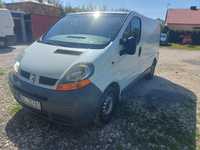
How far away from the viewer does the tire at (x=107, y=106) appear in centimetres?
321

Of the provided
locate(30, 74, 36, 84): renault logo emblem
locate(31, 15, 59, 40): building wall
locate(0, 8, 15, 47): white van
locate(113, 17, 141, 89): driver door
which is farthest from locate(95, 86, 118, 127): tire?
locate(31, 15, 59, 40): building wall

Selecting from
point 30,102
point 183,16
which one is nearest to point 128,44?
point 30,102

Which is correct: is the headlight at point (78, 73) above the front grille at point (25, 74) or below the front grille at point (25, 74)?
above

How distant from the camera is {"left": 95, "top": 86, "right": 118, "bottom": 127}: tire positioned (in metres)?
3.21

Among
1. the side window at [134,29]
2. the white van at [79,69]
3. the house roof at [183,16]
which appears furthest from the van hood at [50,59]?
the house roof at [183,16]

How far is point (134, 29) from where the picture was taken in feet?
13.6

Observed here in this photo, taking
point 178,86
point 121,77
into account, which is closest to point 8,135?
point 121,77

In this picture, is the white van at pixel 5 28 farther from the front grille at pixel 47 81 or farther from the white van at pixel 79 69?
the front grille at pixel 47 81

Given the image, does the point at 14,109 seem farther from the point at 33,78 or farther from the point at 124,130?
the point at 124,130

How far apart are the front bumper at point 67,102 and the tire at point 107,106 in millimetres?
318

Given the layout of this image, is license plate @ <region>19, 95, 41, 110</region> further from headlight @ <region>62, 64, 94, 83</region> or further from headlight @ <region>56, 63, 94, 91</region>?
headlight @ <region>62, 64, 94, 83</region>

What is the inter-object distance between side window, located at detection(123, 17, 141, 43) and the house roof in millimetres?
31542

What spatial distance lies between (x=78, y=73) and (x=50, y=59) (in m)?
0.57

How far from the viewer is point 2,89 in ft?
16.2
